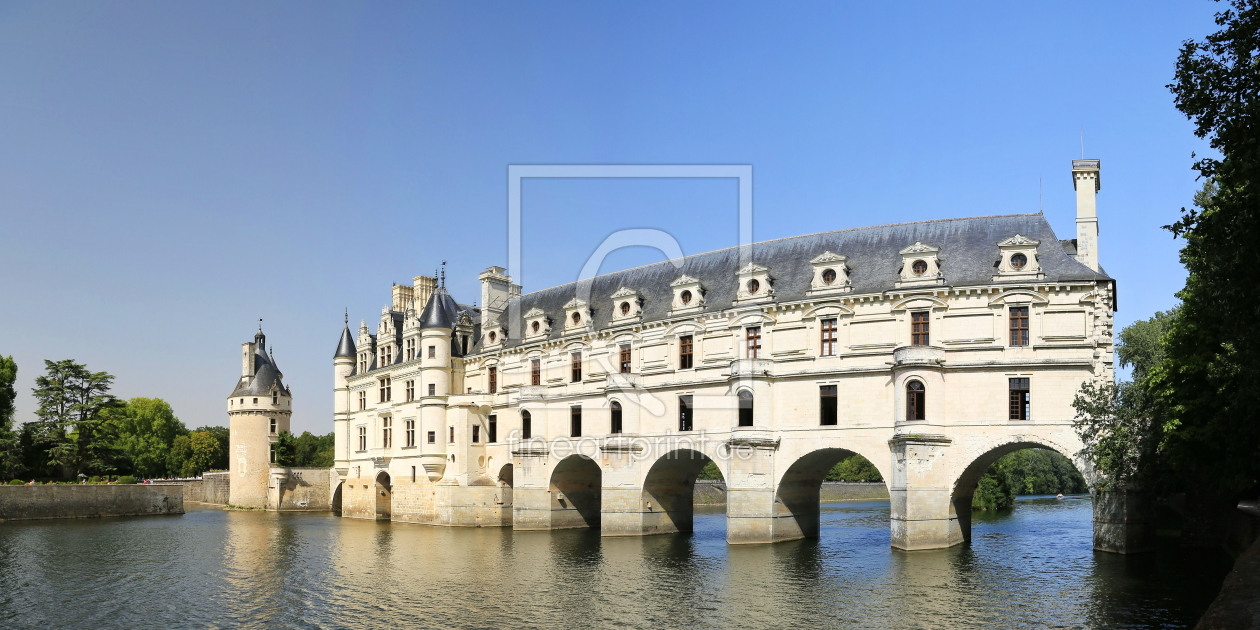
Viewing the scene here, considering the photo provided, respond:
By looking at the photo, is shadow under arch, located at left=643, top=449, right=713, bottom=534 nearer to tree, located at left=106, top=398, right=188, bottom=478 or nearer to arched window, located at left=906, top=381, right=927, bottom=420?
arched window, located at left=906, top=381, right=927, bottom=420

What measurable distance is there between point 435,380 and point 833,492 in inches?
1581

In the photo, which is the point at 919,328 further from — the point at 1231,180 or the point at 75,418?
the point at 75,418

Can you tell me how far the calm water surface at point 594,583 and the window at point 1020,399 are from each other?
16.1 ft

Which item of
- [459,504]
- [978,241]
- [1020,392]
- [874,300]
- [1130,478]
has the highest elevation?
[978,241]

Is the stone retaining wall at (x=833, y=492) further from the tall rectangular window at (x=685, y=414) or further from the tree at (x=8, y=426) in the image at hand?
the tree at (x=8, y=426)

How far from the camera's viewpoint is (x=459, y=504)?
48.1 meters

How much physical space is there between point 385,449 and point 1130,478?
40558 millimetres

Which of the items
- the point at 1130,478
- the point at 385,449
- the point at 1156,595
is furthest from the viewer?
the point at 385,449

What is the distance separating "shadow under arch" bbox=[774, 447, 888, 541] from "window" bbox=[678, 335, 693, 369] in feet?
21.6

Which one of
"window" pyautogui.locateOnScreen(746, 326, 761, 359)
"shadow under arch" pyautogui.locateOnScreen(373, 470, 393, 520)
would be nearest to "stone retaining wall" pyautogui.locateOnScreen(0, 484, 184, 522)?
"shadow under arch" pyautogui.locateOnScreen(373, 470, 393, 520)

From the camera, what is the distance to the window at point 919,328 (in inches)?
1335

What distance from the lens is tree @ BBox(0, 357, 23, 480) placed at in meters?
59.3

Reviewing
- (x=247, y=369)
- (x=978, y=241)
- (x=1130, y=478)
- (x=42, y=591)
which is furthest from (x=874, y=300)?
(x=247, y=369)

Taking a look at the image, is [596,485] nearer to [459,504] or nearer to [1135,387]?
[459,504]
